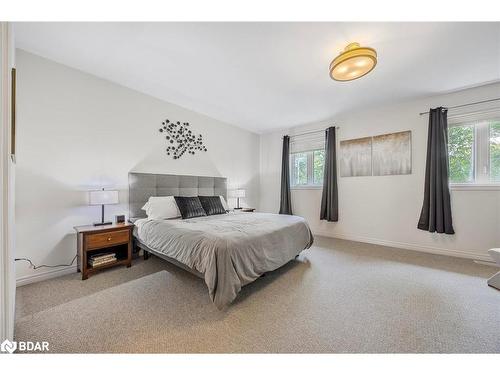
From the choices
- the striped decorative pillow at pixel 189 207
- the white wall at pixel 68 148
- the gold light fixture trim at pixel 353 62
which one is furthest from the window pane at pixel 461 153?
the white wall at pixel 68 148

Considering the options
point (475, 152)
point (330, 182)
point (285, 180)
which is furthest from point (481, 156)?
point (285, 180)

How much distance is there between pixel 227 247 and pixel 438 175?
3.34 meters

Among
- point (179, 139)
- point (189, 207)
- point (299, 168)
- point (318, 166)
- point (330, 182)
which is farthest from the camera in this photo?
point (299, 168)

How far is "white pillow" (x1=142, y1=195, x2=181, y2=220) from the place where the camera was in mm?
2713

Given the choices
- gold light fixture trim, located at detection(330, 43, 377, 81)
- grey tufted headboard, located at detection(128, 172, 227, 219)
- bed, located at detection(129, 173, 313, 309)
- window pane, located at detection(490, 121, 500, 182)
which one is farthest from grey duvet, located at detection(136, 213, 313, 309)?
window pane, located at detection(490, 121, 500, 182)

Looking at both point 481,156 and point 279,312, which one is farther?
point 481,156

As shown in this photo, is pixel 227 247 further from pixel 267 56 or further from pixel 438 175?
pixel 438 175

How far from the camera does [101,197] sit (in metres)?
2.34

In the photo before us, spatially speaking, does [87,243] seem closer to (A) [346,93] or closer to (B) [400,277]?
(B) [400,277]

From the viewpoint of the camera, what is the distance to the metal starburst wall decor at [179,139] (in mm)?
3332

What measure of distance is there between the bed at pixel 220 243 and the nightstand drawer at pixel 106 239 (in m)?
0.18

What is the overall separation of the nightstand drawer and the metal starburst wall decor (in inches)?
59.7
